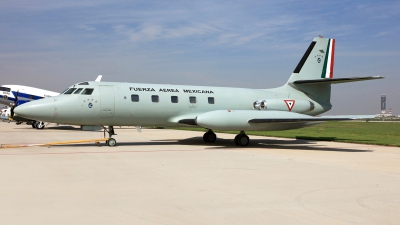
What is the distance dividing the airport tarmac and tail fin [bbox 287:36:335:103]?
1011 cm

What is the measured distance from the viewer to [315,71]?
2344 centimetres

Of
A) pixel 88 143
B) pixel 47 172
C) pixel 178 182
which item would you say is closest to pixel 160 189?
pixel 178 182

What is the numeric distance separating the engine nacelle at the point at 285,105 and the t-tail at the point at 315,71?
0.79 meters

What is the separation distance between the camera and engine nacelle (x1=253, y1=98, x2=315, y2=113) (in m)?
21.3

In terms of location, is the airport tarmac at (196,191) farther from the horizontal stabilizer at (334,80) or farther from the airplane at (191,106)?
the horizontal stabilizer at (334,80)

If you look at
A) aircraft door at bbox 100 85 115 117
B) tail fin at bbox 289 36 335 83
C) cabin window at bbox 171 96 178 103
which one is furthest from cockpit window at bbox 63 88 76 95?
tail fin at bbox 289 36 335 83

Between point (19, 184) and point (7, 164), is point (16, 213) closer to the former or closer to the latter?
point (19, 184)

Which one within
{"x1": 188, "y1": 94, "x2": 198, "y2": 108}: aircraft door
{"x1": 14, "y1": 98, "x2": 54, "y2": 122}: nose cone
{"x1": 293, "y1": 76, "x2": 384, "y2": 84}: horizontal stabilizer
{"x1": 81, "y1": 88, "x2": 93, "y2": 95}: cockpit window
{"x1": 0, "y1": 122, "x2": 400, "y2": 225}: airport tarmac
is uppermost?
{"x1": 293, "y1": 76, "x2": 384, "y2": 84}: horizontal stabilizer

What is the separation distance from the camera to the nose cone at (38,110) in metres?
17.0

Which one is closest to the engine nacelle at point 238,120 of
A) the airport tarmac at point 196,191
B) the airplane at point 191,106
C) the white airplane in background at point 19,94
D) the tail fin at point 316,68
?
the airplane at point 191,106

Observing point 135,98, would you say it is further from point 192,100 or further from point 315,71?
point 315,71

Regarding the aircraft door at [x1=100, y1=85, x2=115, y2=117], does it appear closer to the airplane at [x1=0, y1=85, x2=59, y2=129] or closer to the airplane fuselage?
the airplane fuselage

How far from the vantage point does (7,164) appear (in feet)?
38.9

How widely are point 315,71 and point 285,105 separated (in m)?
3.32
